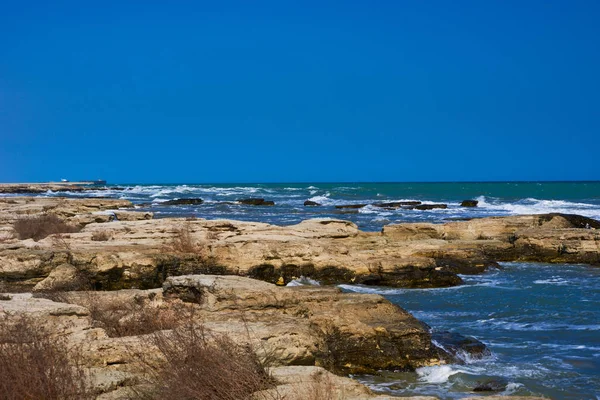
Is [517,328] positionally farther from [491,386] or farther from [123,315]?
[123,315]

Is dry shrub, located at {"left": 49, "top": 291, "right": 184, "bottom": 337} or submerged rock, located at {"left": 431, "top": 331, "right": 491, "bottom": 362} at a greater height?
dry shrub, located at {"left": 49, "top": 291, "right": 184, "bottom": 337}

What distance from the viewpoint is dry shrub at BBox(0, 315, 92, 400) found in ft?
14.9

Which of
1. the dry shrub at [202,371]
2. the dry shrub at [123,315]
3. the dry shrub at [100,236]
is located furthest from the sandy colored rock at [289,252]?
the dry shrub at [202,371]

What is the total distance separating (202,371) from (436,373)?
434 centimetres

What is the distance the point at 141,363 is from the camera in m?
6.10

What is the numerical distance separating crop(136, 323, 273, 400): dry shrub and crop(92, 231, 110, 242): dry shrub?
1099 centimetres

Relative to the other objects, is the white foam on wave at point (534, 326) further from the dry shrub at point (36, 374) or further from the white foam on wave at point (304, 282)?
the dry shrub at point (36, 374)

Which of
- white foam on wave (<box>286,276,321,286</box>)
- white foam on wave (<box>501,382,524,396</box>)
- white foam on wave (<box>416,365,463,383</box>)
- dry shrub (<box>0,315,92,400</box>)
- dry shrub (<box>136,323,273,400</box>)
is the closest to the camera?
dry shrub (<box>0,315,92,400</box>)

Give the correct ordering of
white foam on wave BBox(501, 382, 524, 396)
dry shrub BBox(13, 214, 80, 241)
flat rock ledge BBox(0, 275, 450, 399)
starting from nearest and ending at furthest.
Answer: flat rock ledge BBox(0, 275, 450, 399), white foam on wave BBox(501, 382, 524, 396), dry shrub BBox(13, 214, 80, 241)

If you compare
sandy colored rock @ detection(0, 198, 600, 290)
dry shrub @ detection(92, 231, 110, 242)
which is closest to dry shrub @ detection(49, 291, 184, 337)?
sandy colored rock @ detection(0, 198, 600, 290)

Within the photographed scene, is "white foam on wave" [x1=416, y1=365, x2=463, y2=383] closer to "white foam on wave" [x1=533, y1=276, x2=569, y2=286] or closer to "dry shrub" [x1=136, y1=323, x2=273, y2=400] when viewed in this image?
"dry shrub" [x1=136, y1=323, x2=273, y2=400]

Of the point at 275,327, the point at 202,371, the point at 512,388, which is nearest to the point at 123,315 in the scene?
the point at 275,327

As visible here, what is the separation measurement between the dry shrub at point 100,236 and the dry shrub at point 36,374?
1128cm

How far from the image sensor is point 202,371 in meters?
5.11
